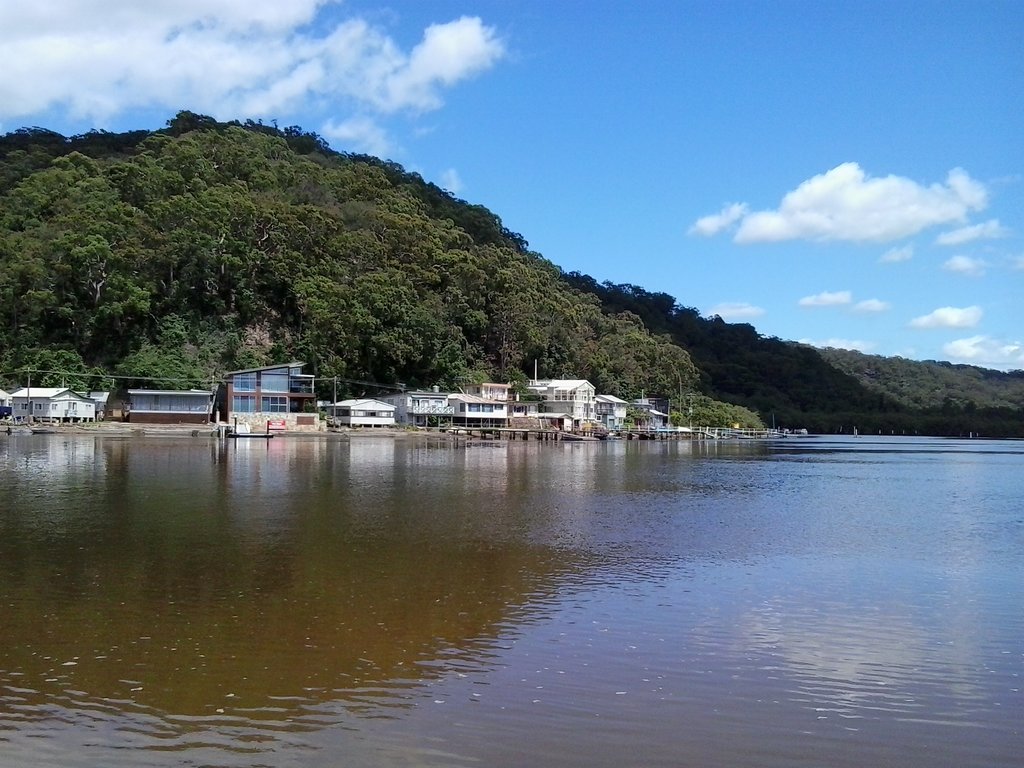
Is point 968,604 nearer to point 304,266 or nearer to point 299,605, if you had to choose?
point 299,605

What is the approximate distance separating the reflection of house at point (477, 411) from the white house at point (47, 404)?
1156 inches

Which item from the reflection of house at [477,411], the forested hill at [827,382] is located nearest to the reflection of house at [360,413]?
the reflection of house at [477,411]

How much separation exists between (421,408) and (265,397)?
44.9 feet

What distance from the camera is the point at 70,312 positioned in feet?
203

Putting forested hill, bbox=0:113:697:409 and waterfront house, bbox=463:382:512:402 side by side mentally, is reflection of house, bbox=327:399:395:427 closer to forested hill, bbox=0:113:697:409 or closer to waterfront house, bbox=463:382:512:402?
forested hill, bbox=0:113:697:409

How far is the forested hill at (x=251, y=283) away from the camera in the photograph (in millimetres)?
62594

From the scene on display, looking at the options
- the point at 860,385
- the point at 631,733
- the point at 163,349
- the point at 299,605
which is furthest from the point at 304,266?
the point at 860,385

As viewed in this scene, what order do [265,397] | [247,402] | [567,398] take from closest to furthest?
[247,402]
[265,397]
[567,398]

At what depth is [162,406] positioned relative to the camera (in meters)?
60.0

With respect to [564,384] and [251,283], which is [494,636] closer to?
[251,283]

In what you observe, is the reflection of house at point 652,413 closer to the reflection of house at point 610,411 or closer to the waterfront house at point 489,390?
the reflection of house at point 610,411

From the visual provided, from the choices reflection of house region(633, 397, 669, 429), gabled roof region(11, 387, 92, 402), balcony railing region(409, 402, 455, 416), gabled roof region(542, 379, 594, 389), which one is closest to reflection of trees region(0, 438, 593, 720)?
gabled roof region(11, 387, 92, 402)

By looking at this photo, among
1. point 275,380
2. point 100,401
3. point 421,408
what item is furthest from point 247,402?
point 421,408

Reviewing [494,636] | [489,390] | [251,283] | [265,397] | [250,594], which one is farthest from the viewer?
[489,390]
